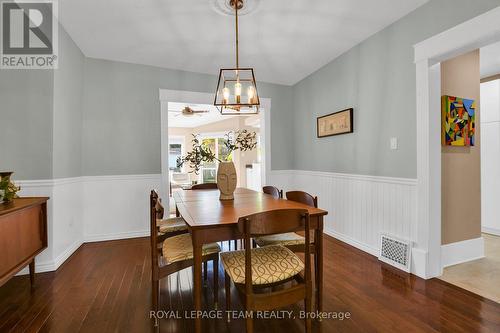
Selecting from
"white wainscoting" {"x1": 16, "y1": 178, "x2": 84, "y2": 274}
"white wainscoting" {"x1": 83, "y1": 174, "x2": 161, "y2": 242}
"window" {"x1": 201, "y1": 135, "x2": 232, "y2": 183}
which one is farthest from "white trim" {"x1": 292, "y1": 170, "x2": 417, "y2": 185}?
"window" {"x1": 201, "y1": 135, "x2": 232, "y2": 183}

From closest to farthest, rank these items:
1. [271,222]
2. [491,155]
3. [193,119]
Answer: [271,222], [491,155], [193,119]

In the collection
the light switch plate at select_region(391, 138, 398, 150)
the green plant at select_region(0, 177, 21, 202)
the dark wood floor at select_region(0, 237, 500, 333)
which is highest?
the light switch plate at select_region(391, 138, 398, 150)

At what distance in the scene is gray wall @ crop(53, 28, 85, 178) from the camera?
260cm

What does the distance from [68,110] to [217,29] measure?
189 centimetres

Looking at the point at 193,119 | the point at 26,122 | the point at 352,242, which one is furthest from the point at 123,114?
the point at 193,119

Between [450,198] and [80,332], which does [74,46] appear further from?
[450,198]

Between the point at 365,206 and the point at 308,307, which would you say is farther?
the point at 365,206

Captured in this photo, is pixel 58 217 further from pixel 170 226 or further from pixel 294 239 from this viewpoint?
pixel 294 239

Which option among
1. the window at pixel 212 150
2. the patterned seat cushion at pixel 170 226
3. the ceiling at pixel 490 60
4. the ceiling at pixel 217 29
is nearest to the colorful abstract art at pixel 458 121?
Result: the ceiling at pixel 490 60

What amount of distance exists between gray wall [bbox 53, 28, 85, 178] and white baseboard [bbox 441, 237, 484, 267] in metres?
3.97

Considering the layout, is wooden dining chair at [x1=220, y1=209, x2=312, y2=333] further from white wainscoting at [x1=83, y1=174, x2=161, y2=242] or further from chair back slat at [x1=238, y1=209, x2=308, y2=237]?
white wainscoting at [x1=83, y1=174, x2=161, y2=242]

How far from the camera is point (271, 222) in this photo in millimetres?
1333

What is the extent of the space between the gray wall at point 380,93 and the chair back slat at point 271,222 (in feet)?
5.45

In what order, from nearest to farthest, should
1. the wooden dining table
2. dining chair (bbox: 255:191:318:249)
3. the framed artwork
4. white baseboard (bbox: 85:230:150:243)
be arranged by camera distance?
1. the wooden dining table
2. dining chair (bbox: 255:191:318:249)
3. the framed artwork
4. white baseboard (bbox: 85:230:150:243)
